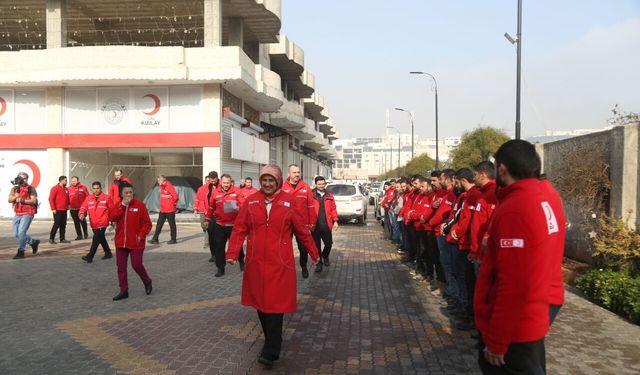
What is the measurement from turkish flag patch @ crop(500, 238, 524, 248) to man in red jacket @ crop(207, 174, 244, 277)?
6.54m

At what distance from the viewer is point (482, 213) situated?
499 centimetres

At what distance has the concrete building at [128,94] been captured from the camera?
62.2 ft

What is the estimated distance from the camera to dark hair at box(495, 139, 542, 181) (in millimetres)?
2525

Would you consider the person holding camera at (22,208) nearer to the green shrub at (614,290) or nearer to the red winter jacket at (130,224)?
the red winter jacket at (130,224)

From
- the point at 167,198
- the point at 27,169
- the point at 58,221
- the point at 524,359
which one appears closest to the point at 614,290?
the point at 524,359

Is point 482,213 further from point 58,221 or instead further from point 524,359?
point 58,221

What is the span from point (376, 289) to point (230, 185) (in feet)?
11.1

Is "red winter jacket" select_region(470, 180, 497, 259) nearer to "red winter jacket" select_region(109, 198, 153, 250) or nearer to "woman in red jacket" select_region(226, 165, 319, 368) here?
"woman in red jacket" select_region(226, 165, 319, 368)

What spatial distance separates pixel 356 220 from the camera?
68.0 feet

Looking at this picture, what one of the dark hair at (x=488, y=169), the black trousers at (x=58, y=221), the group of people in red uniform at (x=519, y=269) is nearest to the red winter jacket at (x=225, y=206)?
the dark hair at (x=488, y=169)

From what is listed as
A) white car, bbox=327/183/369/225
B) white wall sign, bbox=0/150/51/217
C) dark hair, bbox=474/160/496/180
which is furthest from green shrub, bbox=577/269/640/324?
Result: white wall sign, bbox=0/150/51/217

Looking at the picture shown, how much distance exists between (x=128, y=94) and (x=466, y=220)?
18.0 meters

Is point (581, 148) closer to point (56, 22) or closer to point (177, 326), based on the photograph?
point (177, 326)

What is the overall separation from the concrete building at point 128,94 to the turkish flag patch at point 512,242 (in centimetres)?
1768
